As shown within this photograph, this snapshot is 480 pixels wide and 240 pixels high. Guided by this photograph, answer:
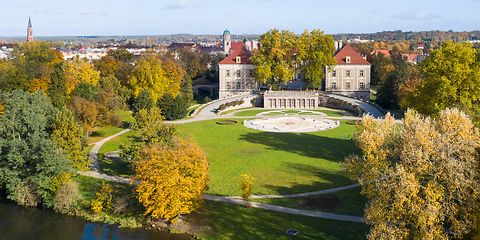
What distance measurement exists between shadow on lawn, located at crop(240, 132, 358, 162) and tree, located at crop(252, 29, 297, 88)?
80.5 ft

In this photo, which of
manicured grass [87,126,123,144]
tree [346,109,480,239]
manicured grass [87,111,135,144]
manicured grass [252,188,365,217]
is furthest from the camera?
manicured grass [87,111,135,144]

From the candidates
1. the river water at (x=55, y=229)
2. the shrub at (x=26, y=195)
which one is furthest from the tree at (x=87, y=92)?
the river water at (x=55, y=229)

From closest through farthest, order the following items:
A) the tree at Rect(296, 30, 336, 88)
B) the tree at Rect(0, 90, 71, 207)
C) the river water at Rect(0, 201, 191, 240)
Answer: the river water at Rect(0, 201, 191, 240), the tree at Rect(0, 90, 71, 207), the tree at Rect(296, 30, 336, 88)

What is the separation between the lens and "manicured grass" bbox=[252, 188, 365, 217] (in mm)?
33094

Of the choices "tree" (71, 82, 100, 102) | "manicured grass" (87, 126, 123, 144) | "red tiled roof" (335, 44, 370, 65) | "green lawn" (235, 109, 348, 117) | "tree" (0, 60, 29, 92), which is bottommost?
"manicured grass" (87, 126, 123, 144)

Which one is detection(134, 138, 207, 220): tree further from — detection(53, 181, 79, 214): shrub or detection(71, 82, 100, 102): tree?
detection(71, 82, 100, 102): tree

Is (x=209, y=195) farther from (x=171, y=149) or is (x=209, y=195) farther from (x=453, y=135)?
(x=453, y=135)

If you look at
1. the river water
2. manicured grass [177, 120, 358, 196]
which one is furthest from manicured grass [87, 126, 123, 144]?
the river water

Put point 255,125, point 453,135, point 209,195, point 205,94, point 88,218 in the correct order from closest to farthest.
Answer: point 453,135
point 88,218
point 209,195
point 255,125
point 205,94

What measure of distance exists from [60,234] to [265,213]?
1299 centimetres

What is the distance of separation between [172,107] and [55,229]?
33.8 meters

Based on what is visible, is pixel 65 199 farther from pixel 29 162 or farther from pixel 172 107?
pixel 172 107

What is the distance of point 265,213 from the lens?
32812 mm

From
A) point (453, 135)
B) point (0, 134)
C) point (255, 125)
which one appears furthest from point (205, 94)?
point (453, 135)
